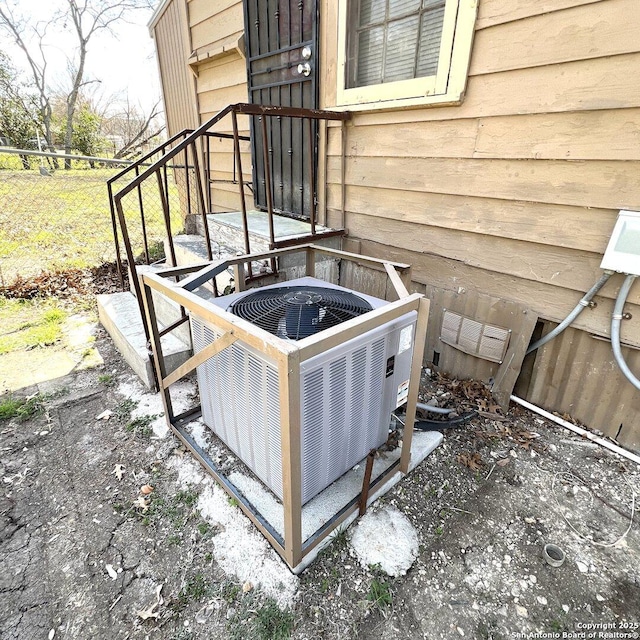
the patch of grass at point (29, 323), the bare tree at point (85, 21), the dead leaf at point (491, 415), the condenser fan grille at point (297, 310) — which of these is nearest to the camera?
the condenser fan grille at point (297, 310)

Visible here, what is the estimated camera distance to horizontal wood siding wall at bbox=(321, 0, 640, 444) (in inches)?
65.3

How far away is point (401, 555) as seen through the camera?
4.86 feet

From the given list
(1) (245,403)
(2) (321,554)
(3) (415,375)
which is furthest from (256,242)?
(2) (321,554)

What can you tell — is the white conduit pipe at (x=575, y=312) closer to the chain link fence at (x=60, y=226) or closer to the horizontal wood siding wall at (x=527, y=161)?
the horizontal wood siding wall at (x=527, y=161)

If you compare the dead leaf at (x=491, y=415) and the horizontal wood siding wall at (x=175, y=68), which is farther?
the horizontal wood siding wall at (x=175, y=68)

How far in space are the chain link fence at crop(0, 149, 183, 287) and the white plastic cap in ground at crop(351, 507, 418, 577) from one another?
119 inches

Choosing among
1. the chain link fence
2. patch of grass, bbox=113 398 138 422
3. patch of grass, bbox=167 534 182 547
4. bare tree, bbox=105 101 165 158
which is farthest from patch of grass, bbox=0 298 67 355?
bare tree, bbox=105 101 165 158

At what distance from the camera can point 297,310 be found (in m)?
1.55

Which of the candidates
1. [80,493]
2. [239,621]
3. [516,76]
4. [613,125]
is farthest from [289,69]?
[239,621]

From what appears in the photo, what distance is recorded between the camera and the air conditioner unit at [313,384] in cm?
135

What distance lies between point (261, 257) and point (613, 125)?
173cm

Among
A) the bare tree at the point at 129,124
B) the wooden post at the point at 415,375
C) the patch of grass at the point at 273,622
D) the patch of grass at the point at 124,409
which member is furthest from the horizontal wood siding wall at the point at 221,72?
the bare tree at the point at 129,124

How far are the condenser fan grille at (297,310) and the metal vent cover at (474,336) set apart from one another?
3.28 feet

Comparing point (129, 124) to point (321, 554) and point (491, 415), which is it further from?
point (321, 554)
